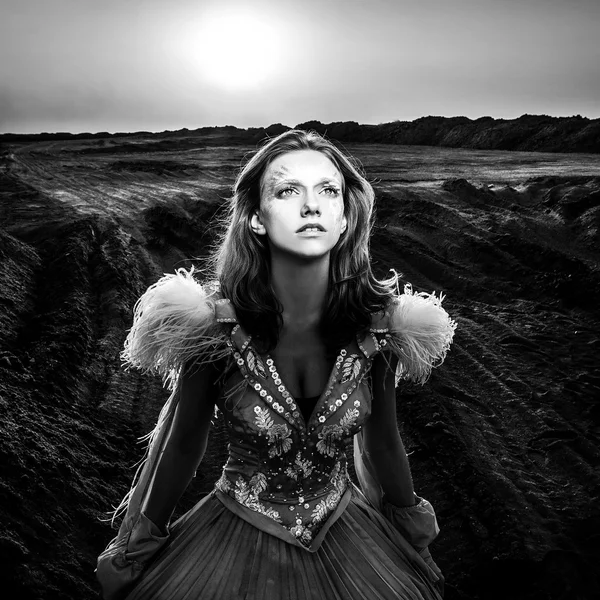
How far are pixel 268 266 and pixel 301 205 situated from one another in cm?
22

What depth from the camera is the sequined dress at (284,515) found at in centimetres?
187

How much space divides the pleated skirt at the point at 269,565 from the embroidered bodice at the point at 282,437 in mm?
46

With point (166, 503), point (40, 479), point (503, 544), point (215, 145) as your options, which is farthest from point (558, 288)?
point (215, 145)

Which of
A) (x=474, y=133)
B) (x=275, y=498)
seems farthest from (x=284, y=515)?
(x=474, y=133)

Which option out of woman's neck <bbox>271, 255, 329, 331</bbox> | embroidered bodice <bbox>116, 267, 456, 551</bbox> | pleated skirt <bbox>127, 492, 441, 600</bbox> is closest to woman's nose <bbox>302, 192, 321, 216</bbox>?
woman's neck <bbox>271, 255, 329, 331</bbox>

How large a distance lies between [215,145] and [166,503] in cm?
1523

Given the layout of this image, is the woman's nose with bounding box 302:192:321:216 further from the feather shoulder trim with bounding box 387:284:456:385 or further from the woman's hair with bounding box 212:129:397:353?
the feather shoulder trim with bounding box 387:284:456:385

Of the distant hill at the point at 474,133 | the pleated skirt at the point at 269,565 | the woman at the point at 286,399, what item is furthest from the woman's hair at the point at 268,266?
the distant hill at the point at 474,133

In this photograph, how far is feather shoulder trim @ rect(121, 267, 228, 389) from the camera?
1.98m

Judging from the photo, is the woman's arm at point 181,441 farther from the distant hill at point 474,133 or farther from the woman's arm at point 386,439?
the distant hill at point 474,133

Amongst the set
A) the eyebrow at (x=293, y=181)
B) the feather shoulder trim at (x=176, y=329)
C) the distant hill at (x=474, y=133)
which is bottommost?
the distant hill at (x=474, y=133)

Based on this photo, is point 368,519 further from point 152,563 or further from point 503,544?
point 503,544

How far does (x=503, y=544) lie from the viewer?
3.63 meters

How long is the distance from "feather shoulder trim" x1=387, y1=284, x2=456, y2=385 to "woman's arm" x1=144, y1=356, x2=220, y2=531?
51cm
